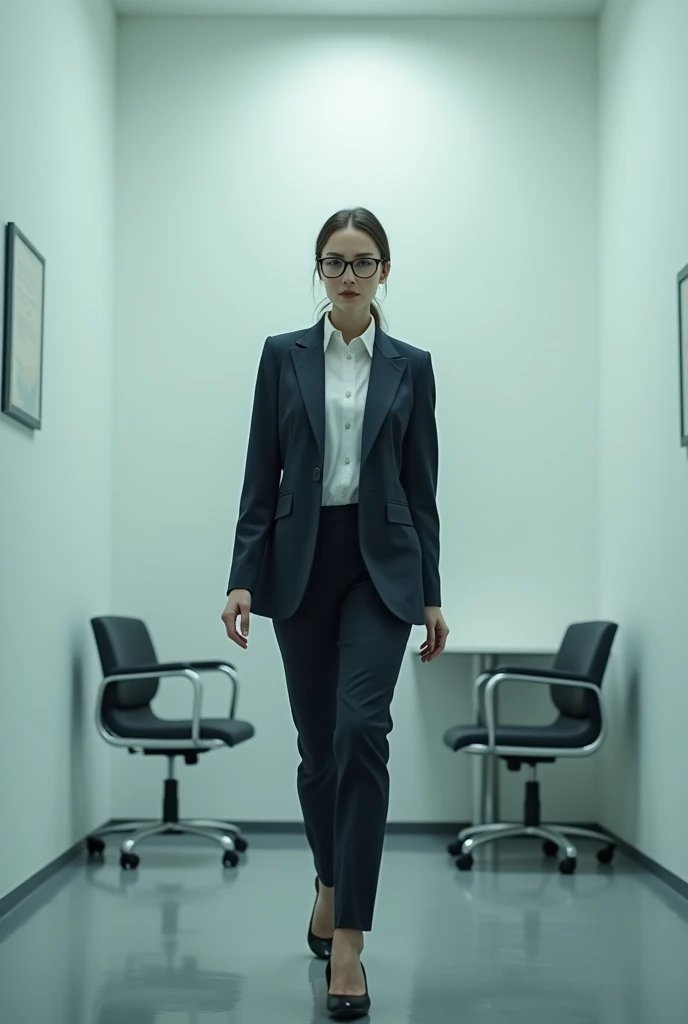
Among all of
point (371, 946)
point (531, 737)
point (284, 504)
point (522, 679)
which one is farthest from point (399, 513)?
point (531, 737)

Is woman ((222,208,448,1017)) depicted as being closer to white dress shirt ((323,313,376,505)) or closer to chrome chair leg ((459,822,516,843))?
white dress shirt ((323,313,376,505))

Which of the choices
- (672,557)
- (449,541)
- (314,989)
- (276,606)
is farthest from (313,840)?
(449,541)

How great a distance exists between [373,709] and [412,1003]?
2.12 feet

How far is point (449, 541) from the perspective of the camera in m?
5.39

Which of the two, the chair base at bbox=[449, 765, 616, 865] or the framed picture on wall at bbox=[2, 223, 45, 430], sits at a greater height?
the framed picture on wall at bbox=[2, 223, 45, 430]

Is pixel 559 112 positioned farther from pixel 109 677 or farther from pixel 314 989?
pixel 314 989

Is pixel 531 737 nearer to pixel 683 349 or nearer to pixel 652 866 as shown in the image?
pixel 652 866

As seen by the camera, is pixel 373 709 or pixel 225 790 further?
pixel 225 790

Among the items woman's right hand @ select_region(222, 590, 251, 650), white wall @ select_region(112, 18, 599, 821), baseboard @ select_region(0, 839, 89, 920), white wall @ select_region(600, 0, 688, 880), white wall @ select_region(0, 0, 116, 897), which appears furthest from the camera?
white wall @ select_region(112, 18, 599, 821)

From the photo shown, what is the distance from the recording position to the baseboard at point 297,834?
377 centimetres

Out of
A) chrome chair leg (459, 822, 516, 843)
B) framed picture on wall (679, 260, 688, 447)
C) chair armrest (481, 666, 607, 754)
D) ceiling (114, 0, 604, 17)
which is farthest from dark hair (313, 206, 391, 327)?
ceiling (114, 0, 604, 17)

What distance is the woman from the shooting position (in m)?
2.45

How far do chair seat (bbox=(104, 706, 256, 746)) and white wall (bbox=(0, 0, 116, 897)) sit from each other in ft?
0.52

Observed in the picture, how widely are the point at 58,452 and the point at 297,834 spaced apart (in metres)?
1.95
